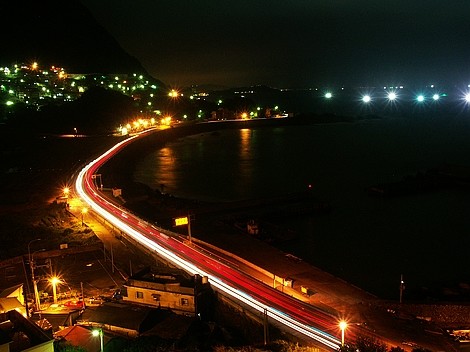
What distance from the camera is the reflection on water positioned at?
612 inches

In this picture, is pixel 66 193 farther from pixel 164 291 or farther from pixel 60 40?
pixel 60 40

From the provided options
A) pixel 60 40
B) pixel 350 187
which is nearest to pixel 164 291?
pixel 350 187

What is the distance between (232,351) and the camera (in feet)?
24.3

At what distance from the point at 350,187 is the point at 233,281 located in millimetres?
19739

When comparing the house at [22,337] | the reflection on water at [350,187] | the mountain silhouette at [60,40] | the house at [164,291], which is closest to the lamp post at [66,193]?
the reflection on water at [350,187]

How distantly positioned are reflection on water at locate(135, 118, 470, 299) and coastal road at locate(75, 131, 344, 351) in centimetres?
494

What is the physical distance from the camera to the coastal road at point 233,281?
8094mm

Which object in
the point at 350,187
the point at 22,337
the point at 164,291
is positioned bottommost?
the point at 350,187

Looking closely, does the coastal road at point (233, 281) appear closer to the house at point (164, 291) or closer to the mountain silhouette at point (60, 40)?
the house at point (164, 291)

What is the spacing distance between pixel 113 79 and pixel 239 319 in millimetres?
64419

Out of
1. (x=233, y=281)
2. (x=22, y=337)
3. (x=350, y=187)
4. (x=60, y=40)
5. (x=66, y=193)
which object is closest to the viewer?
(x=22, y=337)

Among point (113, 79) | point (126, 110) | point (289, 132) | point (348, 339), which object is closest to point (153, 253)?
point (348, 339)

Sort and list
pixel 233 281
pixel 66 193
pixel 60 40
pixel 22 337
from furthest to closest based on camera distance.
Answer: pixel 60 40 → pixel 66 193 → pixel 233 281 → pixel 22 337

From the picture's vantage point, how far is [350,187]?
1118 inches
